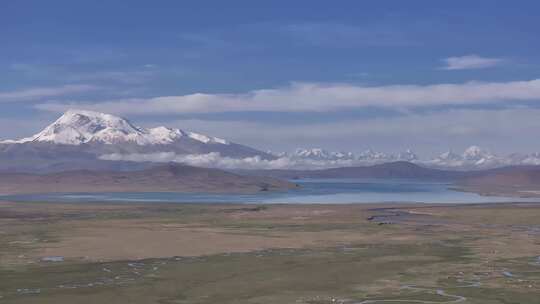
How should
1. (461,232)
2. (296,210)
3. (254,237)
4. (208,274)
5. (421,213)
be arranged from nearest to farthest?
(208,274), (254,237), (461,232), (421,213), (296,210)

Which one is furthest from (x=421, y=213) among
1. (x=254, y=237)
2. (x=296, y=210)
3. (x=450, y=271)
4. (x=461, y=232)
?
(x=450, y=271)

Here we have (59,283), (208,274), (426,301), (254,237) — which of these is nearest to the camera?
(426,301)

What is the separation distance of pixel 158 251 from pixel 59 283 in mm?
26318

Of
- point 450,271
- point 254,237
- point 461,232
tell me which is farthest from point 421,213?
point 450,271

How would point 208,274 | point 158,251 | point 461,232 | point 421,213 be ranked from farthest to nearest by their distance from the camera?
point 421,213, point 461,232, point 158,251, point 208,274

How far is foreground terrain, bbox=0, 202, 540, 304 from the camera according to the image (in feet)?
202

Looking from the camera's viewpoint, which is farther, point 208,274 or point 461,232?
point 461,232

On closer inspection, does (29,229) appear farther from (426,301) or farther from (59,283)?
(426,301)

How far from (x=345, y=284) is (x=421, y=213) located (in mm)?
107249

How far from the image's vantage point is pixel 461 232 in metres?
120

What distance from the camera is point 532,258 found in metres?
83.8

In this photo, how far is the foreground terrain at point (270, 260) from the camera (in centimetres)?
6153

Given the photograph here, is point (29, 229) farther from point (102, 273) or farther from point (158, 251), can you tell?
point (102, 273)

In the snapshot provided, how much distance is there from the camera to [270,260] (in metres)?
82.8
